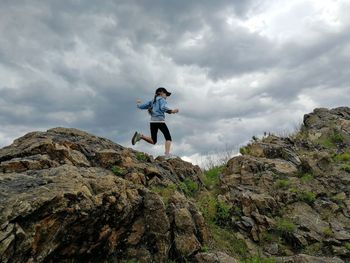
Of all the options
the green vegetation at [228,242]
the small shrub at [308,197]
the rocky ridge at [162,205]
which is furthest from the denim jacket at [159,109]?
the small shrub at [308,197]

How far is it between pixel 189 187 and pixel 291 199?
11.9 ft

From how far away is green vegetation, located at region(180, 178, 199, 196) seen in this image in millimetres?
12609

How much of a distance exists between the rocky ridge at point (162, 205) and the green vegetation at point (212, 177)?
8cm

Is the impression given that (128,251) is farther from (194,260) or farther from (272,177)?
(272,177)

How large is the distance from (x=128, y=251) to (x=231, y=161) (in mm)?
8595

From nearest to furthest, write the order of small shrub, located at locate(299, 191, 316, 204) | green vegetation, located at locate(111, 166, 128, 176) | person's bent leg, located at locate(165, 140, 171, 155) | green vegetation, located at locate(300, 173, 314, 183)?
green vegetation, located at locate(111, 166, 128, 176) → small shrub, located at locate(299, 191, 316, 204) → green vegetation, located at locate(300, 173, 314, 183) → person's bent leg, located at locate(165, 140, 171, 155)

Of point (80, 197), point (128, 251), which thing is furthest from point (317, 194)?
point (80, 197)

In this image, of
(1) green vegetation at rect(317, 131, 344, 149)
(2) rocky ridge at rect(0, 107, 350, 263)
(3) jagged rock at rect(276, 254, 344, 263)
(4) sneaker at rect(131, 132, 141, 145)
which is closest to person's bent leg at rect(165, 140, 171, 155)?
(2) rocky ridge at rect(0, 107, 350, 263)

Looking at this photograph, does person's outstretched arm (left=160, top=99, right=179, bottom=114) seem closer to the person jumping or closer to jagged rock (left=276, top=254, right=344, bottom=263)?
the person jumping

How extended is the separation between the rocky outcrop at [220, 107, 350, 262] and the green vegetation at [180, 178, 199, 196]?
1.00m

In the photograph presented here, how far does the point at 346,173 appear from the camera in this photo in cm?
1488

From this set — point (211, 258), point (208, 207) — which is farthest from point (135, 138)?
point (211, 258)

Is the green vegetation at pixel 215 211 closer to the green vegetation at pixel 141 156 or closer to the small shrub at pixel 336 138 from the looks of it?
the green vegetation at pixel 141 156

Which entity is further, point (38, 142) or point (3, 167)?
point (38, 142)
